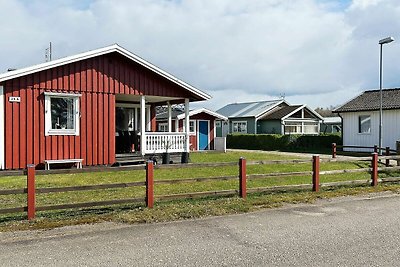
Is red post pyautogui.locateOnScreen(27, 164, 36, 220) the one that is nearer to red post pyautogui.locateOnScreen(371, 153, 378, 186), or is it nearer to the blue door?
red post pyautogui.locateOnScreen(371, 153, 378, 186)

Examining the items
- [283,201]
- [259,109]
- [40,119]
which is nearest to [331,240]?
[283,201]

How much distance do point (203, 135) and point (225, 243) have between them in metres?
25.9

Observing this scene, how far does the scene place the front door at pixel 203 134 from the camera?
32000 mm

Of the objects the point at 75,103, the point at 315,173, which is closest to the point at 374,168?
the point at 315,173

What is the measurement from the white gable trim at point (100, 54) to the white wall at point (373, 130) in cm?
1322

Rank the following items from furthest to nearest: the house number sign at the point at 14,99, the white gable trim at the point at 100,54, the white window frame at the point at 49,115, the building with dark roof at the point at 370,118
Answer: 1. the building with dark roof at the point at 370,118
2. the white window frame at the point at 49,115
3. the house number sign at the point at 14,99
4. the white gable trim at the point at 100,54

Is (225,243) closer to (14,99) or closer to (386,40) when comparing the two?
(14,99)

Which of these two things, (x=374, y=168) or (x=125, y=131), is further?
(x=125, y=131)

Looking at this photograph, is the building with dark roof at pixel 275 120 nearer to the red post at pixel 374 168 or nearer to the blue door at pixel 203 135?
the blue door at pixel 203 135

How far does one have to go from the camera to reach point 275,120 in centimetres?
4272

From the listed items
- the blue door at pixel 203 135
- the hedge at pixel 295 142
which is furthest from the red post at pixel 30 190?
the hedge at pixel 295 142

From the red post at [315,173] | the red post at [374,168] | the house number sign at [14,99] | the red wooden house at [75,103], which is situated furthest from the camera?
the red wooden house at [75,103]

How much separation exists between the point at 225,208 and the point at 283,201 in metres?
1.77

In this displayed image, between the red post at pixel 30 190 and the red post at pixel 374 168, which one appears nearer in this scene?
the red post at pixel 30 190
